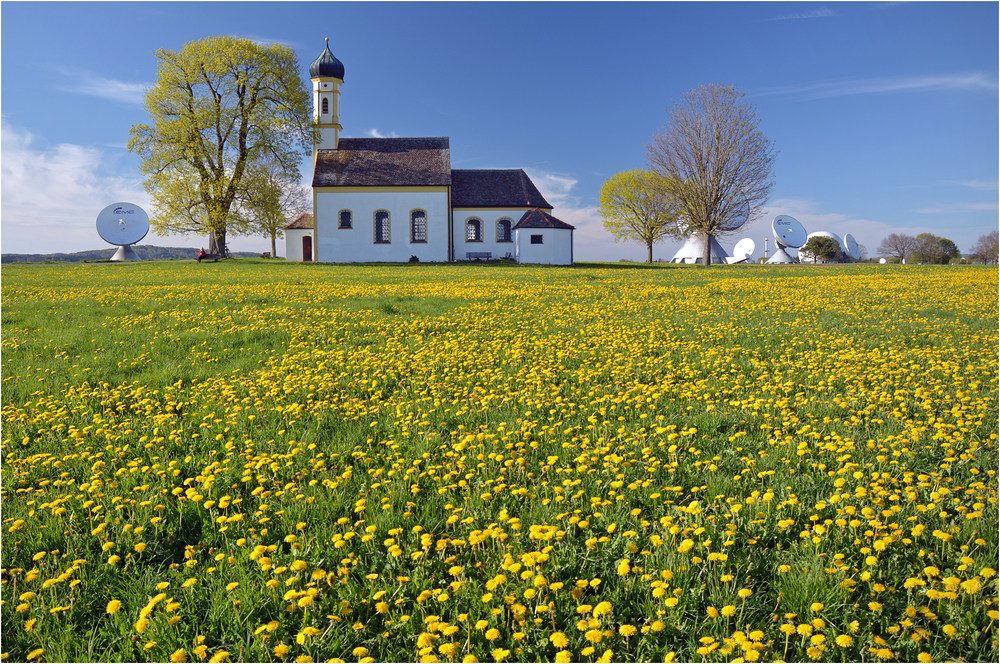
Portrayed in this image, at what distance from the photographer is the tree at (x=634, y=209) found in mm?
63344

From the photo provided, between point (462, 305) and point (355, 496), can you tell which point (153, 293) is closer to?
point (462, 305)

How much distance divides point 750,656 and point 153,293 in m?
20.4

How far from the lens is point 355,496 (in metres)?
4.16

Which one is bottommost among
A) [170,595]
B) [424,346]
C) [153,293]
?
[170,595]

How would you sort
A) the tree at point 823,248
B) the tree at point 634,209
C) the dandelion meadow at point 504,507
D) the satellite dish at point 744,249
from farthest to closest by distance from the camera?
the satellite dish at point 744,249, the tree at point 823,248, the tree at point 634,209, the dandelion meadow at point 504,507

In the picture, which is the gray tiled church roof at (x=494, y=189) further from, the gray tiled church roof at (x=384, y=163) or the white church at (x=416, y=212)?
the gray tiled church roof at (x=384, y=163)

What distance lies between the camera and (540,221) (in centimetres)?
4756

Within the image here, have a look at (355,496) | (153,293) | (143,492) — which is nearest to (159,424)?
(143,492)

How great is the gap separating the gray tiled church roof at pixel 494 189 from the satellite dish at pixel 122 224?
108 feet

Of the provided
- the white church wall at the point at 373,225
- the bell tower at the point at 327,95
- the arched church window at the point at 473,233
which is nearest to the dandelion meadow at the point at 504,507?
the white church wall at the point at 373,225

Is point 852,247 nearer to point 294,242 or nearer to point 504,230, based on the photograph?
point 504,230

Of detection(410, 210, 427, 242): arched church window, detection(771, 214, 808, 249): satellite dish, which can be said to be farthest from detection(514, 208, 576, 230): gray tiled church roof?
detection(771, 214, 808, 249): satellite dish

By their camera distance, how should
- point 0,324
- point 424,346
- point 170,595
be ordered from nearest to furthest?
point 170,595
point 424,346
point 0,324

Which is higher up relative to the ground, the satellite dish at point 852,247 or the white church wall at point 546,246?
the satellite dish at point 852,247
